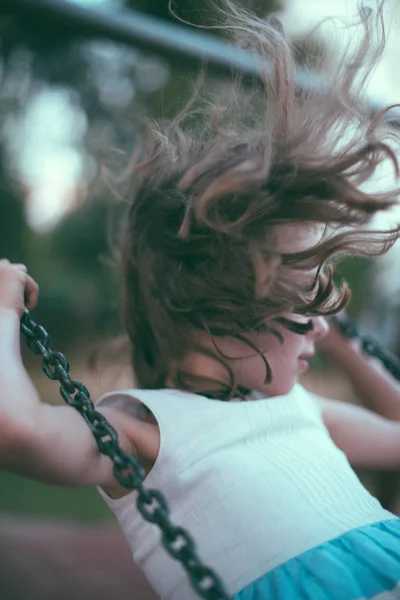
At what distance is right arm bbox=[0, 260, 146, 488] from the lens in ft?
2.25

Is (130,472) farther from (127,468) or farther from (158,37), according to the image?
(158,37)

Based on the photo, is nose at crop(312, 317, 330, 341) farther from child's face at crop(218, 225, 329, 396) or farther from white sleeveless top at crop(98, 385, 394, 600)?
white sleeveless top at crop(98, 385, 394, 600)

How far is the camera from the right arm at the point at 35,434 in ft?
2.25

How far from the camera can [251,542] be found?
31.2 inches

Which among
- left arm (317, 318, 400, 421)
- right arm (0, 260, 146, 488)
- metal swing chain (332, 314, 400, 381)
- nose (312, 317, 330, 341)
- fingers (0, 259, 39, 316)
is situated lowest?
left arm (317, 318, 400, 421)

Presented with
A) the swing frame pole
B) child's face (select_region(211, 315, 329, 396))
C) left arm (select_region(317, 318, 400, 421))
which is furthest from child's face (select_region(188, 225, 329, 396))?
left arm (select_region(317, 318, 400, 421))

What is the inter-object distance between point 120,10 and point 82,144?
2.10 meters

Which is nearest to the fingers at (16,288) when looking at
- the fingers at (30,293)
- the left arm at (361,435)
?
the fingers at (30,293)

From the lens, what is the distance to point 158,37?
1062mm

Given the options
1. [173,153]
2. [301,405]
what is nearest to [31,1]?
[173,153]

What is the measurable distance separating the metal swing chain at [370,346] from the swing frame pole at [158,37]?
32 cm

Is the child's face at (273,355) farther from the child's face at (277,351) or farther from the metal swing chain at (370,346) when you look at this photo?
the metal swing chain at (370,346)

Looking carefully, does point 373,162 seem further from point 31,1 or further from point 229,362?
point 31,1

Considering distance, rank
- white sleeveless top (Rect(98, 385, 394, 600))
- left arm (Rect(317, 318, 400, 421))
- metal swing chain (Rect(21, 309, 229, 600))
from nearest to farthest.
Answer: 1. metal swing chain (Rect(21, 309, 229, 600))
2. white sleeveless top (Rect(98, 385, 394, 600))
3. left arm (Rect(317, 318, 400, 421))
